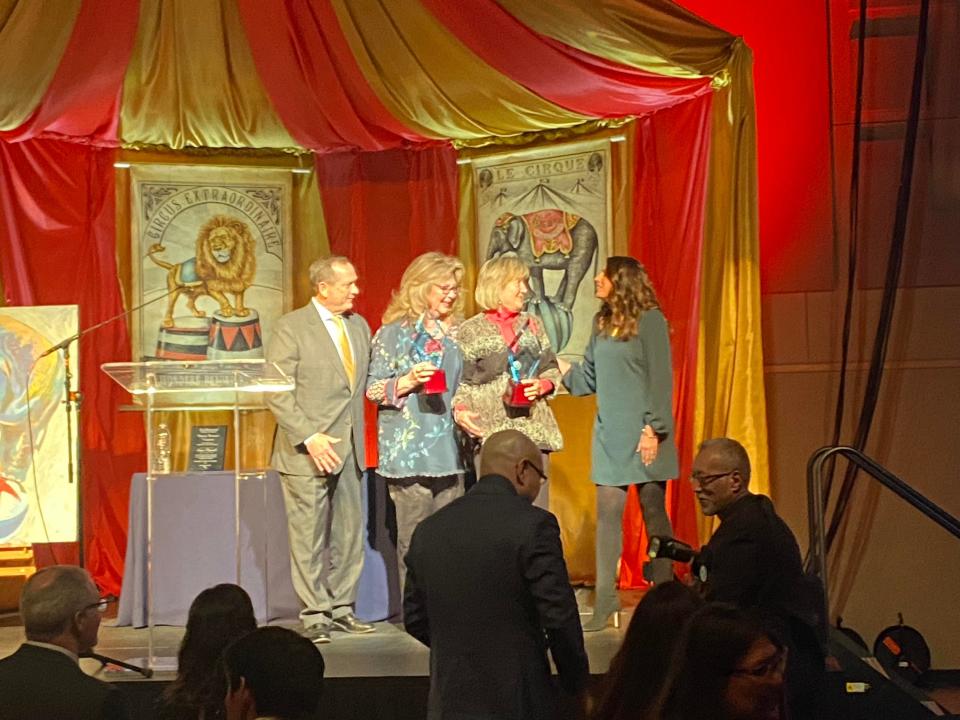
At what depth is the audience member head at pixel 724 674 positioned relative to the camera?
2289 mm

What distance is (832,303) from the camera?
6570 millimetres

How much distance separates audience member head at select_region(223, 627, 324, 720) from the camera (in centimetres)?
261

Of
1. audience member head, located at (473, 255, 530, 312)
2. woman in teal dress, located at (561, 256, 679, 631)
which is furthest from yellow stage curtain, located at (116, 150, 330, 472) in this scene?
woman in teal dress, located at (561, 256, 679, 631)

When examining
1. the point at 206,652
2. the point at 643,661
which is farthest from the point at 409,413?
the point at 643,661

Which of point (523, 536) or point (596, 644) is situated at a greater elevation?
point (523, 536)

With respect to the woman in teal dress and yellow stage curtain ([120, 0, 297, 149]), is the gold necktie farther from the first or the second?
yellow stage curtain ([120, 0, 297, 149])

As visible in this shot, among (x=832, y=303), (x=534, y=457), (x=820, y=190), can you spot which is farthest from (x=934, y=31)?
(x=534, y=457)

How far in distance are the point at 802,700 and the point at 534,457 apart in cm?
102

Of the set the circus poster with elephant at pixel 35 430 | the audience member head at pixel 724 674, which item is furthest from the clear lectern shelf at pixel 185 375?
the audience member head at pixel 724 674

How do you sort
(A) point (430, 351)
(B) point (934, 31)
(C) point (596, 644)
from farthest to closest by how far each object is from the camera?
1. (B) point (934, 31)
2. (A) point (430, 351)
3. (C) point (596, 644)

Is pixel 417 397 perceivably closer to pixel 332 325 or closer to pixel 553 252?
pixel 332 325

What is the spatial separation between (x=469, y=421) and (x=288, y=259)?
2.34 meters

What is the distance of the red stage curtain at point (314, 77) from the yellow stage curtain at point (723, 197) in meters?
1.24

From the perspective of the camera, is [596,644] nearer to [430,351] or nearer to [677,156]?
[430,351]
